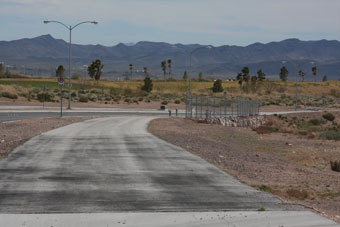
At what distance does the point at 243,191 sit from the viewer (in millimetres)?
14148

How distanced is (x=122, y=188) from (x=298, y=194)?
14.7 feet

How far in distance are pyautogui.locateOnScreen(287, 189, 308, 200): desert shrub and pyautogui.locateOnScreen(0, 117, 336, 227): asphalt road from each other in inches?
38.5

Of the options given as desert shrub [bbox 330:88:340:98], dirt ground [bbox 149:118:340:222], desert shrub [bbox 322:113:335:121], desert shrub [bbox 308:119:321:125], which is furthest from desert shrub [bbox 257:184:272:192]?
desert shrub [bbox 330:88:340:98]

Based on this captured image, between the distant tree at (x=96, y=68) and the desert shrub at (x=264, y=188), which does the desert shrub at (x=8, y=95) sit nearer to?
the distant tree at (x=96, y=68)

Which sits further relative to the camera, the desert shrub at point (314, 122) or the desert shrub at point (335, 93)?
the desert shrub at point (335, 93)

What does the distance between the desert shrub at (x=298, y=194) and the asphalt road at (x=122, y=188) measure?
3.21 feet

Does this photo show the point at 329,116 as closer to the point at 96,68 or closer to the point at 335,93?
the point at 96,68

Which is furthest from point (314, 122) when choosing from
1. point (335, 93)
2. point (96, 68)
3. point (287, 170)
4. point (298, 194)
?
point (335, 93)

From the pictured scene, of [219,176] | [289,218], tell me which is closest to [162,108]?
[219,176]

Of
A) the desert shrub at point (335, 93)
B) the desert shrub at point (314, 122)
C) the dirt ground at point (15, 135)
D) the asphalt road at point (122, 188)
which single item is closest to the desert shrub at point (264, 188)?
the asphalt road at point (122, 188)

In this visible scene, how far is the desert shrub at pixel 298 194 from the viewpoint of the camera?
1427cm

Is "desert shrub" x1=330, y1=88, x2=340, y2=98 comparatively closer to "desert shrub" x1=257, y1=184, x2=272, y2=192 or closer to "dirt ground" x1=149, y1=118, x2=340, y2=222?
"dirt ground" x1=149, y1=118, x2=340, y2=222

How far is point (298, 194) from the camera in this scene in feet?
47.3

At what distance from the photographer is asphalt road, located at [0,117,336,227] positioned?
11.3 metres
